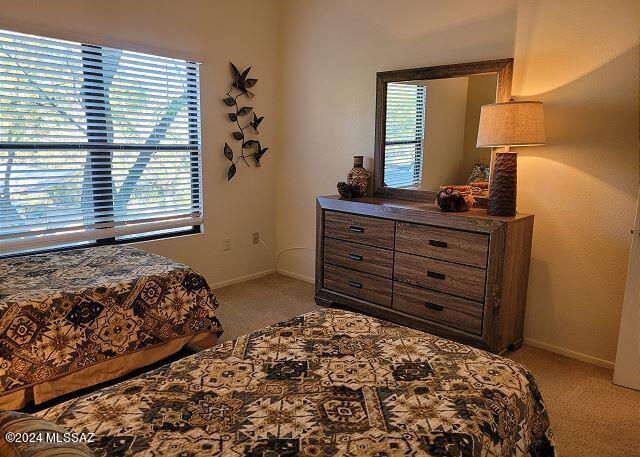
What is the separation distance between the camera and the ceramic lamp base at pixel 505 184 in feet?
9.33

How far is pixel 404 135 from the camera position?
145 inches

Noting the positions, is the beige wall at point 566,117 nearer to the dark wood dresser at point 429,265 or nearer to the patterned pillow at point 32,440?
the dark wood dresser at point 429,265

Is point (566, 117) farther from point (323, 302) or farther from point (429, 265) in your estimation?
point (323, 302)

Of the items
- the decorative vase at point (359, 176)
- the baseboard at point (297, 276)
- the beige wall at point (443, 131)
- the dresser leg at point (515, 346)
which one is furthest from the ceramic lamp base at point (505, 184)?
the baseboard at point (297, 276)

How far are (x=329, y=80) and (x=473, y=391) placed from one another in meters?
3.25

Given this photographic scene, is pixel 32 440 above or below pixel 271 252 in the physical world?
above

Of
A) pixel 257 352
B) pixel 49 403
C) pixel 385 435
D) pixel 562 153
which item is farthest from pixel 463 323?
pixel 49 403

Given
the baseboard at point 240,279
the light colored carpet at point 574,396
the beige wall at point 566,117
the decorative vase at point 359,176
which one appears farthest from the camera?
the baseboard at point 240,279

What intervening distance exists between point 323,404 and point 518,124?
2.12 meters

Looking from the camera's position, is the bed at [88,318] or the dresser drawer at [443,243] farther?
the dresser drawer at [443,243]

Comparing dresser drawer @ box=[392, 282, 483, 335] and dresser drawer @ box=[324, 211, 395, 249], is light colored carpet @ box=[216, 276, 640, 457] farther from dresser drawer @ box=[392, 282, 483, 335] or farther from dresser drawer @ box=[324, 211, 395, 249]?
dresser drawer @ box=[324, 211, 395, 249]

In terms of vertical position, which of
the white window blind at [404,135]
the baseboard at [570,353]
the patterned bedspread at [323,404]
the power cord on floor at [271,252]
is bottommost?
the baseboard at [570,353]

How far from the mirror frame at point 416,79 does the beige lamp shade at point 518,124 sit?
0.34 meters

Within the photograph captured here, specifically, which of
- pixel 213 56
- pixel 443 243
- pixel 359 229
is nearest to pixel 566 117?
pixel 443 243
